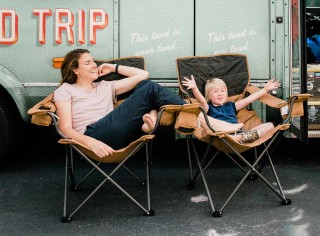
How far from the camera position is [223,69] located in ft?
13.0

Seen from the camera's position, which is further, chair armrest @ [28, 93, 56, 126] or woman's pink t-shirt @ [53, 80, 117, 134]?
woman's pink t-shirt @ [53, 80, 117, 134]

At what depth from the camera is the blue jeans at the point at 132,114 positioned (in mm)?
→ 3037

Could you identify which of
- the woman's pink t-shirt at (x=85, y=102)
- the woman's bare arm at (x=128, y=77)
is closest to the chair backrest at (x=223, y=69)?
the woman's bare arm at (x=128, y=77)

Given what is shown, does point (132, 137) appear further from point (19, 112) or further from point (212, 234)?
point (19, 112)

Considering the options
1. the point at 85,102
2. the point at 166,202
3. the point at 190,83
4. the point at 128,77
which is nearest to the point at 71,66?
the point at 85,102

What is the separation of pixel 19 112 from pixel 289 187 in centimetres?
253

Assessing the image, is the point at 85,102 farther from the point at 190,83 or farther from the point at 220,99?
the point at 220,99

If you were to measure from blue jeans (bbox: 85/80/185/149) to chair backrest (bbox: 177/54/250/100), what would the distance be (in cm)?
90

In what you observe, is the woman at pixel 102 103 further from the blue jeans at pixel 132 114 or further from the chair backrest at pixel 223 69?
the chair backrest at pixel 223 69

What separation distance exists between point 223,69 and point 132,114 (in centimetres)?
126

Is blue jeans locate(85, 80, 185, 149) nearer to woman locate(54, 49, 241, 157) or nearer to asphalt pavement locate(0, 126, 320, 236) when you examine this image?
woman locate(54, 49, 241, 157)

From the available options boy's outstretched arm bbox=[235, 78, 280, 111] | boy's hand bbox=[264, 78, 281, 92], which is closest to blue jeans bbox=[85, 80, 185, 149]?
boy's outstretched arm bbox=[235, 78, 280, 111]

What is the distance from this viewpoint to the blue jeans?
3037 mm

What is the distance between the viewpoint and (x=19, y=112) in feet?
13.1
